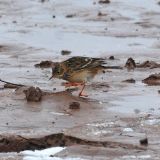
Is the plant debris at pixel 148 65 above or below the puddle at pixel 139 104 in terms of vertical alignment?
below

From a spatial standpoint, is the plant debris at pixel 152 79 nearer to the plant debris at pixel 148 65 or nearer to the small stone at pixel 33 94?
the plant debris at pixel 148 65

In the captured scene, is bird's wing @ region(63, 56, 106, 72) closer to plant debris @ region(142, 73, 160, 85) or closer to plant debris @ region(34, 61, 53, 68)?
plant debris @ region(142, 73, 160, 85)

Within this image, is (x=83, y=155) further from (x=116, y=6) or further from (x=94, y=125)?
(x=116, y=6)

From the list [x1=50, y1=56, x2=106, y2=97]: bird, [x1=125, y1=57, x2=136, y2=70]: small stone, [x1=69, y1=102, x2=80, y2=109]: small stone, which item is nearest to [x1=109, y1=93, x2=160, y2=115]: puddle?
[x1=69, y1=102, x2=80, y2=109]: small stone

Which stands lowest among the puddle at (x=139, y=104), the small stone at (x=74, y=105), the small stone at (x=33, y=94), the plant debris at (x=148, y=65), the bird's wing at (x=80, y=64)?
the plant debris at (x=148, y=65)

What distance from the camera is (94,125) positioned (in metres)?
8.00

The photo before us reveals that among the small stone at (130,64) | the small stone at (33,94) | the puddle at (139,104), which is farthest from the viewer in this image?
the small stone at (130,64)

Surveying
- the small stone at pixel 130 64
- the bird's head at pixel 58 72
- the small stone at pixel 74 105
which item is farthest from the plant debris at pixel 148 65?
the small stone at pixel 74 105

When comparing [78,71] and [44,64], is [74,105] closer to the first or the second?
[78,71]

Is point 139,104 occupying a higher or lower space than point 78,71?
lower

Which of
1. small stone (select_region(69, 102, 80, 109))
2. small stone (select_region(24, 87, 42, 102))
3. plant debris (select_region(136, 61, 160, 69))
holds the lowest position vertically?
plant debris (select_region(136, 61, 160, 69))

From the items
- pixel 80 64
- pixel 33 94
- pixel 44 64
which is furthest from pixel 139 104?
pixel 44 64

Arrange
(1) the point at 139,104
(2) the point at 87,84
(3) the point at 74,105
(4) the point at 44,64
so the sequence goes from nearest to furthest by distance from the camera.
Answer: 1. (3) the point at 74,105
2. (1) the point at 139,104
3. (2) the point at 87,84
4. (4) the point at 44,64

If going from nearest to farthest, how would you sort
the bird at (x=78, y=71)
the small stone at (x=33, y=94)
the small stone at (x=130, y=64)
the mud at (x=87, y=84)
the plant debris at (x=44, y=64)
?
1. the mud at (x=87, y=84)
2. the small stone at (x=33, y=94)
3. the bird at (x=78, y=71)
4. the small stone at (x=130, y=64)
5. the plant debris at (x=44, y=64)
